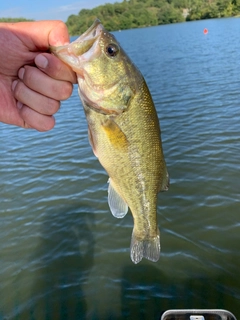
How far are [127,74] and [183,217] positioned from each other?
15.8 ft

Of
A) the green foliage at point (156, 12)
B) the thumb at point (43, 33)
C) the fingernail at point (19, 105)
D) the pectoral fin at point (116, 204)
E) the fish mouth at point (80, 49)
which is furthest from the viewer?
the green foliage at point (156, 12)

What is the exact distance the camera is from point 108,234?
637cm

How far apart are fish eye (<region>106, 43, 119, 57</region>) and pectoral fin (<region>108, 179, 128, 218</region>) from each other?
105 centimetres

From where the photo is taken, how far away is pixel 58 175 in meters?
9.01

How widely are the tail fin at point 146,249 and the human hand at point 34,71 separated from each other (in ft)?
4.18

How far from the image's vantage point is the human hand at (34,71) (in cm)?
229

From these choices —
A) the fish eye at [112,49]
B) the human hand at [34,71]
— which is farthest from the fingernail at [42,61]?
the fish eye at [112,49]

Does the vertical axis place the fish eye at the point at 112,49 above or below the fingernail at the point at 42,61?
above

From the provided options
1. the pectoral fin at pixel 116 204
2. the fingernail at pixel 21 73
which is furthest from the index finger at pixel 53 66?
the pectoral fin at pixel 116 204

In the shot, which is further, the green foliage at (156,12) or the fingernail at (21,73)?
the green foliage at (156,12)

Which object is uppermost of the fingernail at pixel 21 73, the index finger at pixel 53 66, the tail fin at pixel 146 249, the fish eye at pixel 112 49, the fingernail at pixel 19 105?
the fish eye at pixel 112 49

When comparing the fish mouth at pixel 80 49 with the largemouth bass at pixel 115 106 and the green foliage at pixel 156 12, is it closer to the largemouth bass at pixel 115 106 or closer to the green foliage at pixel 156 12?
the largemouth bass at pixel 115 106

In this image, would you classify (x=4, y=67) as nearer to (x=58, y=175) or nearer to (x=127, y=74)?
(x=127, y=74)

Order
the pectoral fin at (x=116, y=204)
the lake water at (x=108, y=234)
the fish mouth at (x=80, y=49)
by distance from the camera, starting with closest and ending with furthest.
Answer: the fish mouth at (x=80, y=49) → the pectoral fin at (x=116, y=204) → the lake water at (x=108, y=234)
